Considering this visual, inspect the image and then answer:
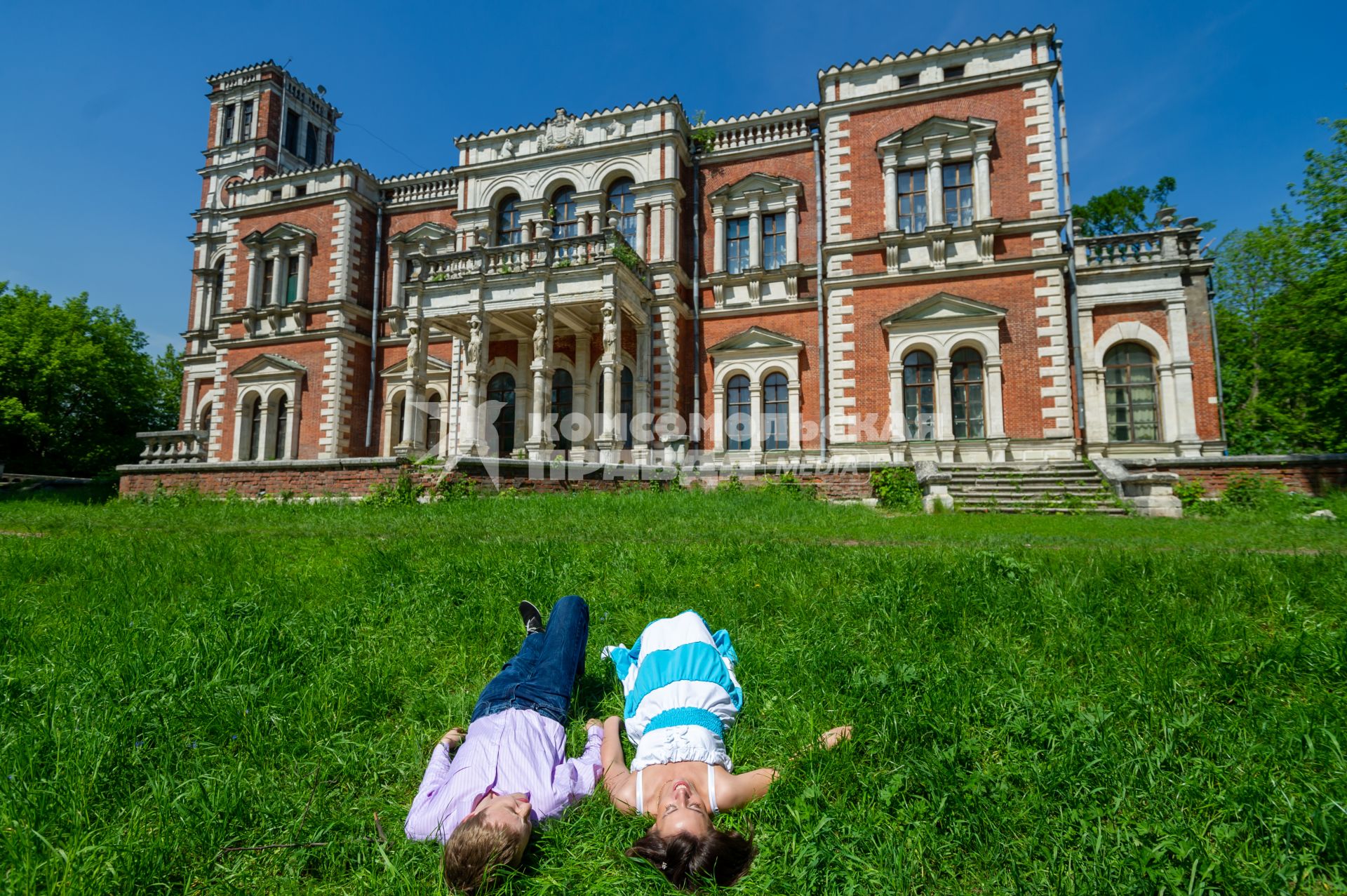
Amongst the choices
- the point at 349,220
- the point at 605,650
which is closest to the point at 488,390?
the point at 349,220

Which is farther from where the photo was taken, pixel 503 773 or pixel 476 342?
pixel 476 342

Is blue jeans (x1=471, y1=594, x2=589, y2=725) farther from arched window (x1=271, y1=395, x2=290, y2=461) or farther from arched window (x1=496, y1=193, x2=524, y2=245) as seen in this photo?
arched window (x1=271, y1=395, x2=290, y2=461)

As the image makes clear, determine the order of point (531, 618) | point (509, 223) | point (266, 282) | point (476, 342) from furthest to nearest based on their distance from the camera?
point (266, 282)
point (509, 223)
point (476, 342)
point (531, 618)

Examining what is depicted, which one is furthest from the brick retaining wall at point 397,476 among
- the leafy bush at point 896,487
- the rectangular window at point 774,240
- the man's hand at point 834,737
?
the man's hand at point 834,737

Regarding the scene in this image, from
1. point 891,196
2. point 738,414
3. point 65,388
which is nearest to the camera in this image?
point 891,196

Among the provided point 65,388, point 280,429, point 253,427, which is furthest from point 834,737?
point 65,388

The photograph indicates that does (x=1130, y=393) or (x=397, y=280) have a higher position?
(x=397, y=280)

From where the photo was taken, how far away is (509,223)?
20844 mm

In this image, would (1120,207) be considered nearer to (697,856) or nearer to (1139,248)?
(1139,248)

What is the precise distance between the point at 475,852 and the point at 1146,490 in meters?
14.4

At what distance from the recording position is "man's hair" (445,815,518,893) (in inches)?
82.8

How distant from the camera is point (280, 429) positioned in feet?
75.5

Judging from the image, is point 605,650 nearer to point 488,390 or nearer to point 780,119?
point 488,390

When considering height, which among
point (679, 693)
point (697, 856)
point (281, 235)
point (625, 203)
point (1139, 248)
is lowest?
point (697, 856)
